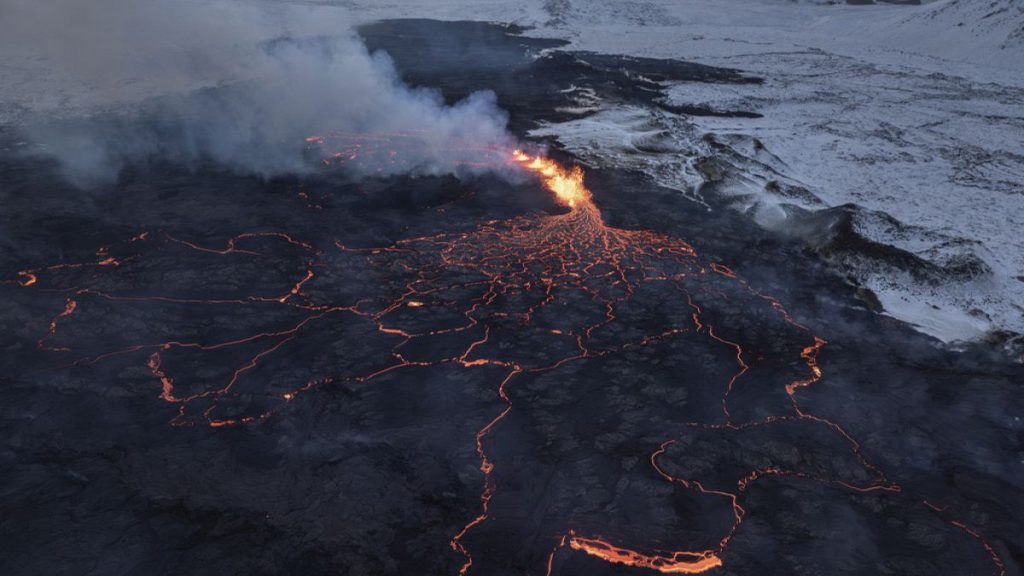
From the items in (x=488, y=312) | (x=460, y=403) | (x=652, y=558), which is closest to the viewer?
(x=652, y=558)

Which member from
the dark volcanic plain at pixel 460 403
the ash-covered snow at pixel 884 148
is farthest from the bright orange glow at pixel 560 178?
the dark volcanic plain at pixel 460 403

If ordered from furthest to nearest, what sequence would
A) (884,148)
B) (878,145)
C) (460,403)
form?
(878,145) < (884,148) < (460,403)

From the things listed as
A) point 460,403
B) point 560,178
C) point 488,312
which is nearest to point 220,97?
point 560,178

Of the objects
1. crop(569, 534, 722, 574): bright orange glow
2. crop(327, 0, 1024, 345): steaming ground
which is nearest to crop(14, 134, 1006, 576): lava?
crop(569, 534, 722, 574): bright orange glow

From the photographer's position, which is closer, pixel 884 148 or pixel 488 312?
pixel 488 312

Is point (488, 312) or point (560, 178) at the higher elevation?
Answer: point (560, 178)

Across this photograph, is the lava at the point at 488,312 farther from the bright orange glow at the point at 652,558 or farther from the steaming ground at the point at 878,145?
the steaming ground at the point at 878,145

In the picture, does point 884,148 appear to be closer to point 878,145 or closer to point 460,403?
point 878,145

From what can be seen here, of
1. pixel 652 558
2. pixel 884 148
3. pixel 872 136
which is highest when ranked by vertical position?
pixel 872 136
